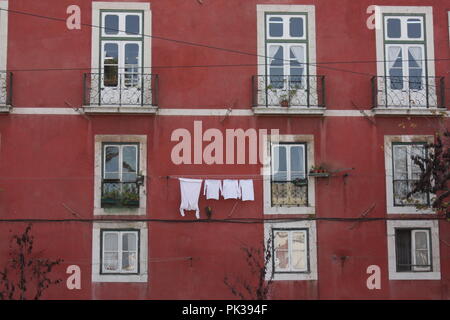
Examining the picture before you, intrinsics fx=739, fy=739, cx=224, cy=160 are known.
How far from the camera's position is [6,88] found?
779 inches

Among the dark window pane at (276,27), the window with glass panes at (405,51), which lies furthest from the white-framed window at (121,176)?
the window with glass panes at (405,51)

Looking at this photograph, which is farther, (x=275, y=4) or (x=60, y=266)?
(x=275, y=4)

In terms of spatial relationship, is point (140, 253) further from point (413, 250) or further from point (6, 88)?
point (413, 250)

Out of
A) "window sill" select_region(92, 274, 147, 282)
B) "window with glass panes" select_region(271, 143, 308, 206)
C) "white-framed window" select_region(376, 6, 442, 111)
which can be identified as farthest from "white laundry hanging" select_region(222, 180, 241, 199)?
"white-framed window" select_region(376, 6, 442, 111)

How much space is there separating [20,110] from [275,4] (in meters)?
7.57

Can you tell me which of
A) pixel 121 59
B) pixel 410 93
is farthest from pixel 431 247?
Result: pixel 121 59

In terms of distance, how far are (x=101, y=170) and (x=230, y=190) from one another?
3487 mm

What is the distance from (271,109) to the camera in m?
19.8

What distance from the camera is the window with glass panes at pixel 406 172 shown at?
20109 millimetres

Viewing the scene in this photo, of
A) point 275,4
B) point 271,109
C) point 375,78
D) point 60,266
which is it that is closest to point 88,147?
point 60,266

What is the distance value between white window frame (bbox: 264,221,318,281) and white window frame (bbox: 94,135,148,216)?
3381 millimetres

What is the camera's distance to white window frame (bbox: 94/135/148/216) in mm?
19562
